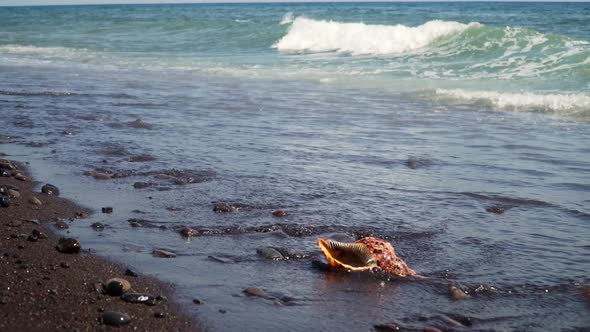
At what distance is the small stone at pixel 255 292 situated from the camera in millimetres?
4082

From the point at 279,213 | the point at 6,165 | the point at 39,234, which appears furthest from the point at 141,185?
the point at 39,234

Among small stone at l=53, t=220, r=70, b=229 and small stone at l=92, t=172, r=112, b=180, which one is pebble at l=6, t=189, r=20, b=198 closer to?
small stone at l=53, t=220, r=70, b=229

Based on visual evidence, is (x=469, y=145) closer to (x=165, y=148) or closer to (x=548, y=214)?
(x=548, y=214)

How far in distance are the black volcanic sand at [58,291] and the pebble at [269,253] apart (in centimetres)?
80

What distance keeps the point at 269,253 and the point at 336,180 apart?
2.08 meters

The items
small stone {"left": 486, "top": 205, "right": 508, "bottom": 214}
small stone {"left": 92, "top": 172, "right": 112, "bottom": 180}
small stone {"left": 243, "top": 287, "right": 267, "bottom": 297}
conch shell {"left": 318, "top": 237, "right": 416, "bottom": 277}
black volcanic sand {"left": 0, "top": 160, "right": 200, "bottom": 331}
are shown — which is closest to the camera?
black volcanic sand {"left": 0, "top": 160, "right": 200, "bottom": 331}

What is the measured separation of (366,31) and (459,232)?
21166mm

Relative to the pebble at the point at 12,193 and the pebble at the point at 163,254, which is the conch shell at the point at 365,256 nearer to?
the pebble at the point at 163,254

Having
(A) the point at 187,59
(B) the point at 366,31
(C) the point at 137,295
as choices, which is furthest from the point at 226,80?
(C) the point at 137,295

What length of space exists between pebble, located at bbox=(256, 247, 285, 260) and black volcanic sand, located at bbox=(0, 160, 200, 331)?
0.80 metres

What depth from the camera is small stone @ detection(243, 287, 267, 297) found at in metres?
4.08

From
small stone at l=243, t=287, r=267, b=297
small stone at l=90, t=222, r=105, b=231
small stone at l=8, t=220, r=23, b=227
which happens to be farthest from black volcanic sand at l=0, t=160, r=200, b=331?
small stone at l=243, t=287, r=267, b=297

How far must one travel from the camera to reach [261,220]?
545cm

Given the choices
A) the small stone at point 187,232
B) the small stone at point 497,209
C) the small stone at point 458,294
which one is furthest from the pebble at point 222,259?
the small stone at point 497,209
